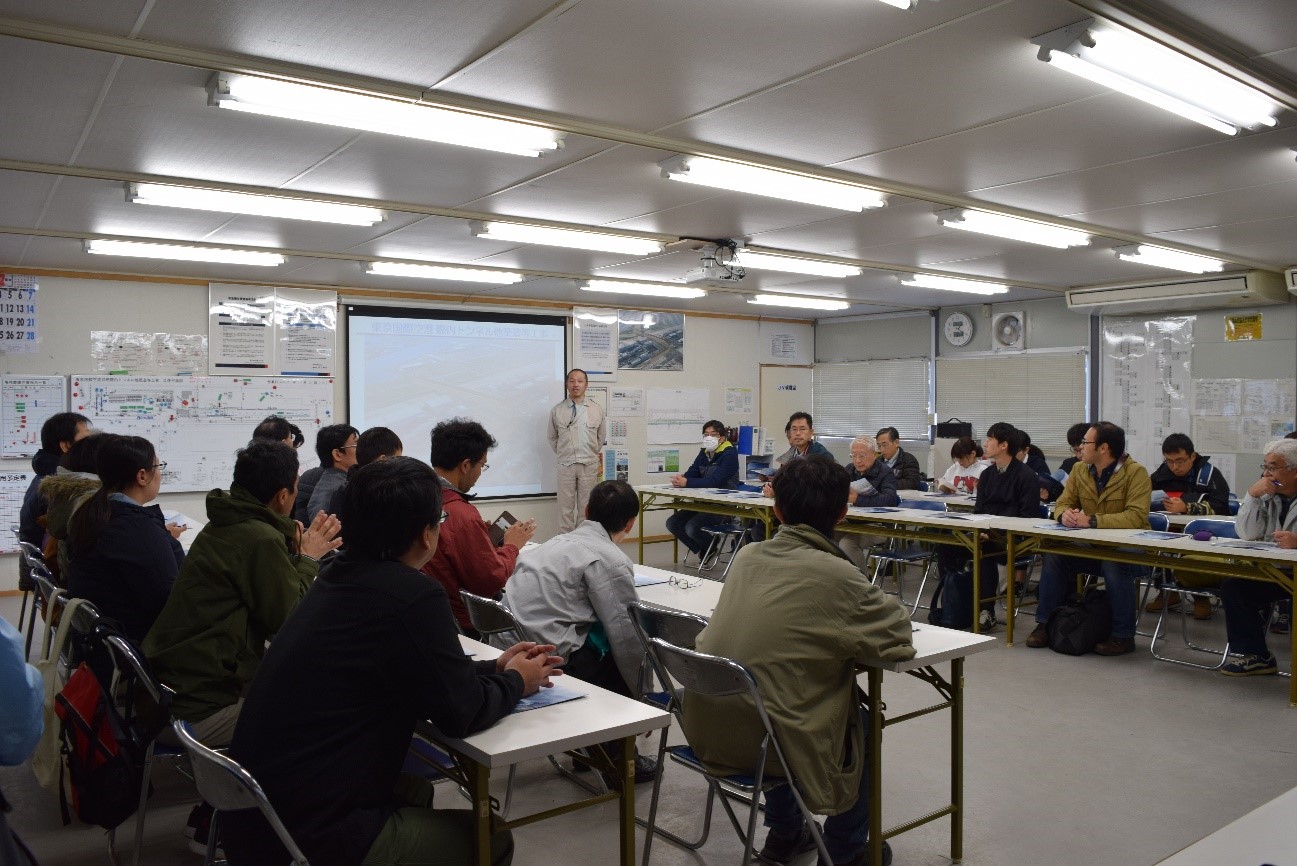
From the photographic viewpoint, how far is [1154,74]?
Answer: 2.97 m

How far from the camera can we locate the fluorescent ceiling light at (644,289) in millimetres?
8109

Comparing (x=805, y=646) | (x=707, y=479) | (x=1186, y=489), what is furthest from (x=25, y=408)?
(x=1186, y=489)

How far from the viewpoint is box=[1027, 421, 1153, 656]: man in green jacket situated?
555cm

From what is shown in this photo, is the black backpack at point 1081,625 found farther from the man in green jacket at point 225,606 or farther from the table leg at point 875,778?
the man in green jacket at point 225,606

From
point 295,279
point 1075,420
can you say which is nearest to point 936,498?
point 1075,420

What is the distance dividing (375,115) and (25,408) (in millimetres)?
5214

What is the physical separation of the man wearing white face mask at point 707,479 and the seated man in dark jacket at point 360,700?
20.7ft

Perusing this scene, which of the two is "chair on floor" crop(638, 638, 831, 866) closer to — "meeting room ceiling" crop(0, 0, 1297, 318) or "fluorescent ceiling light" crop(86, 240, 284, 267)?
"meeting room ceiling" crop(0, 0, 1297, 318)

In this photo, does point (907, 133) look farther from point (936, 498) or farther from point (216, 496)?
point (936, 498)

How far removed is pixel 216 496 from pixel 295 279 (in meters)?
5.49

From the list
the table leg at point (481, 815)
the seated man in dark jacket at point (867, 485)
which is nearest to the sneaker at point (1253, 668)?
the seated man in dark jacket at point (867, 485)

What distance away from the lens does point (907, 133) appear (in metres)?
3.72

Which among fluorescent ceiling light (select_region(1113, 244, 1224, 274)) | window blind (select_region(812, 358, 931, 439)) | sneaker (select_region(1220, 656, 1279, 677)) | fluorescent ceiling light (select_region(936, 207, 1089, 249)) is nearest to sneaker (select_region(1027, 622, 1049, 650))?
sneaker (select_region(1220, 656, 1279, 677))

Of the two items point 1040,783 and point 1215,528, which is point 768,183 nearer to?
point 1040,783
